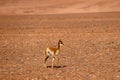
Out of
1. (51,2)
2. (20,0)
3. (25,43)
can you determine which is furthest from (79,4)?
(25,43)

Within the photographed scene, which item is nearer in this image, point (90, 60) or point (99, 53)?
point (90, 60)

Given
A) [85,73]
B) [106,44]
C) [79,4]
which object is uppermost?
[79,4]

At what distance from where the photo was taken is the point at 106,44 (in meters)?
18.4

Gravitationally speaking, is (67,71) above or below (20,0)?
below

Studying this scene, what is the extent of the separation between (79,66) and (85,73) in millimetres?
1218

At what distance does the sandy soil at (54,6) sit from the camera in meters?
60.8

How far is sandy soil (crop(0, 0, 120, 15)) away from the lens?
60.8 m

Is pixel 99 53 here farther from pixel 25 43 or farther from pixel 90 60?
pixel 25 43

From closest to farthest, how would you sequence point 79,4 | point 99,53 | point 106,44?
point 99,53
point 106,44
point 79,4

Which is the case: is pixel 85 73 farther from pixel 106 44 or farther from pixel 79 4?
pixel 79 4

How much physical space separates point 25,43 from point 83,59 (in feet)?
21.3

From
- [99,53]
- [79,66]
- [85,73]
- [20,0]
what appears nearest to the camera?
[85,73]

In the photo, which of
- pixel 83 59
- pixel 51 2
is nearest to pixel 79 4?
pixel 51 2

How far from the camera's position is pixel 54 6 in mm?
68562
